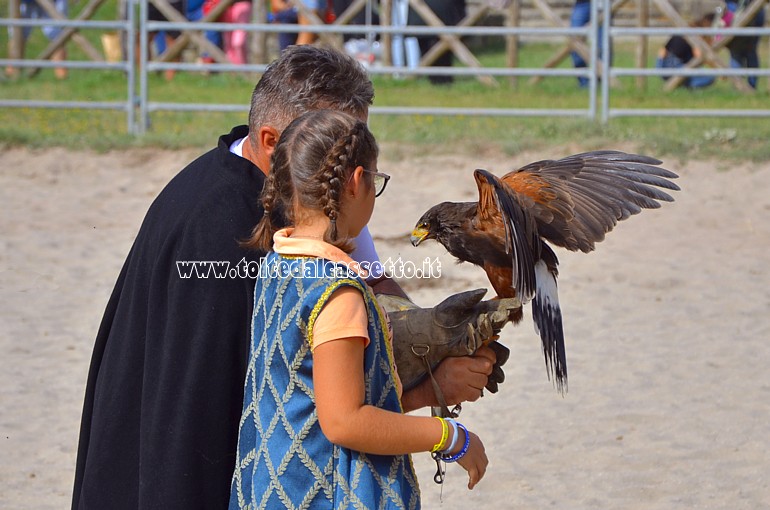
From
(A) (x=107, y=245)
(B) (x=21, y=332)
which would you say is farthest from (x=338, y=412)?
(A) (x=107, y=245)

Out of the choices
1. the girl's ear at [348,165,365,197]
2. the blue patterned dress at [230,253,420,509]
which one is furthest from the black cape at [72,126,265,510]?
the girl's ear at [348,165,365,197]

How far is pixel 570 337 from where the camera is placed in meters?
6.03

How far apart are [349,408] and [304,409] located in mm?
121

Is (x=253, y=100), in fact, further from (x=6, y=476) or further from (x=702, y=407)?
(x=702, y=407)

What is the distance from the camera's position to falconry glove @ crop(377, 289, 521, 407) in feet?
7.54

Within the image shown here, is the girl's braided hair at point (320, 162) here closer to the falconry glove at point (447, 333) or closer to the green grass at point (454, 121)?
the falconry glove at point (447, 333)

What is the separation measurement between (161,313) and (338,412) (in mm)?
595

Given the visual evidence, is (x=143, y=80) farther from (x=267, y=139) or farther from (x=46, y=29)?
(x=267, y=139)

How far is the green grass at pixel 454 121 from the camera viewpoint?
9.32 metres

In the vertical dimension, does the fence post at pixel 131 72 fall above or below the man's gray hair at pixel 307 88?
above

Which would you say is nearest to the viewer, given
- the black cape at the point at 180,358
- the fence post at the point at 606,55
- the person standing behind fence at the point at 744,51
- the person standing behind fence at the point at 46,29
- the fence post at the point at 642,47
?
the black cape at the point at 180,358

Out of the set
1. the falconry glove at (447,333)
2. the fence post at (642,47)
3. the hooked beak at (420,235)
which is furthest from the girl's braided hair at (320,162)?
the fence post at (642,47)

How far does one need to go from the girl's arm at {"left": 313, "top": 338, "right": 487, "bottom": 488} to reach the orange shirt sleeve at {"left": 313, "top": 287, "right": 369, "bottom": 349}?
0.04 feet

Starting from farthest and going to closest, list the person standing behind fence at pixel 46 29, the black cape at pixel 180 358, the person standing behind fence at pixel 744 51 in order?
the person standing behind fence at pixel 46 29, the person standing behind fence at pixel 744 51, the black cape at pixel 180 358
